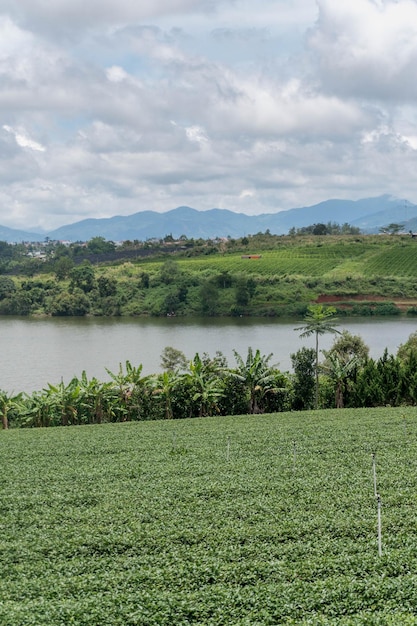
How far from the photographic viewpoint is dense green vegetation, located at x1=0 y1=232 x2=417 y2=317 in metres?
93.1

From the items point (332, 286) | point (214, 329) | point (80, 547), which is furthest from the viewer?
point (332, 286)

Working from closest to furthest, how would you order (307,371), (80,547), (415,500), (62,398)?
(80,547) → (415,500) → (62,398) → (307,371)

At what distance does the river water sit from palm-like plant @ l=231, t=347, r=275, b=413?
20.5 m

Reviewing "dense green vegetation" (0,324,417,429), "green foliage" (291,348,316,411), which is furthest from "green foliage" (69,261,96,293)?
"green foliage" (291,348,316,411)

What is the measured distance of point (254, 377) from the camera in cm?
3039

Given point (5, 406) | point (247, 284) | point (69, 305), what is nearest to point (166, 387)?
point (5, 406)

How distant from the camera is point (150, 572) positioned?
388 inches

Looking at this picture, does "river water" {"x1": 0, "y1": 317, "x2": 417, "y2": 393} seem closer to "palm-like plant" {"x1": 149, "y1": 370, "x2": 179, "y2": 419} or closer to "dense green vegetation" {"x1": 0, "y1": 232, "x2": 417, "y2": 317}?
"dense green vegetation" {"x1": 0, "y1": 232, "x2": 417, "y2": 317}

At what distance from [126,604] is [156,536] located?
8.41 ft

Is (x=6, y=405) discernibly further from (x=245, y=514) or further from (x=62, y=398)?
(x=245, y=514)

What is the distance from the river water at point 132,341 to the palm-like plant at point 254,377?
2050 centimetres

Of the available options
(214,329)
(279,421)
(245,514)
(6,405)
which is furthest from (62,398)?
(214,329)

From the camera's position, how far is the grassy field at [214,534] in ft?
28.3

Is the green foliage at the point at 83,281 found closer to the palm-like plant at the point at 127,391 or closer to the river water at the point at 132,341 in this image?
the river water at the point at 132,341
